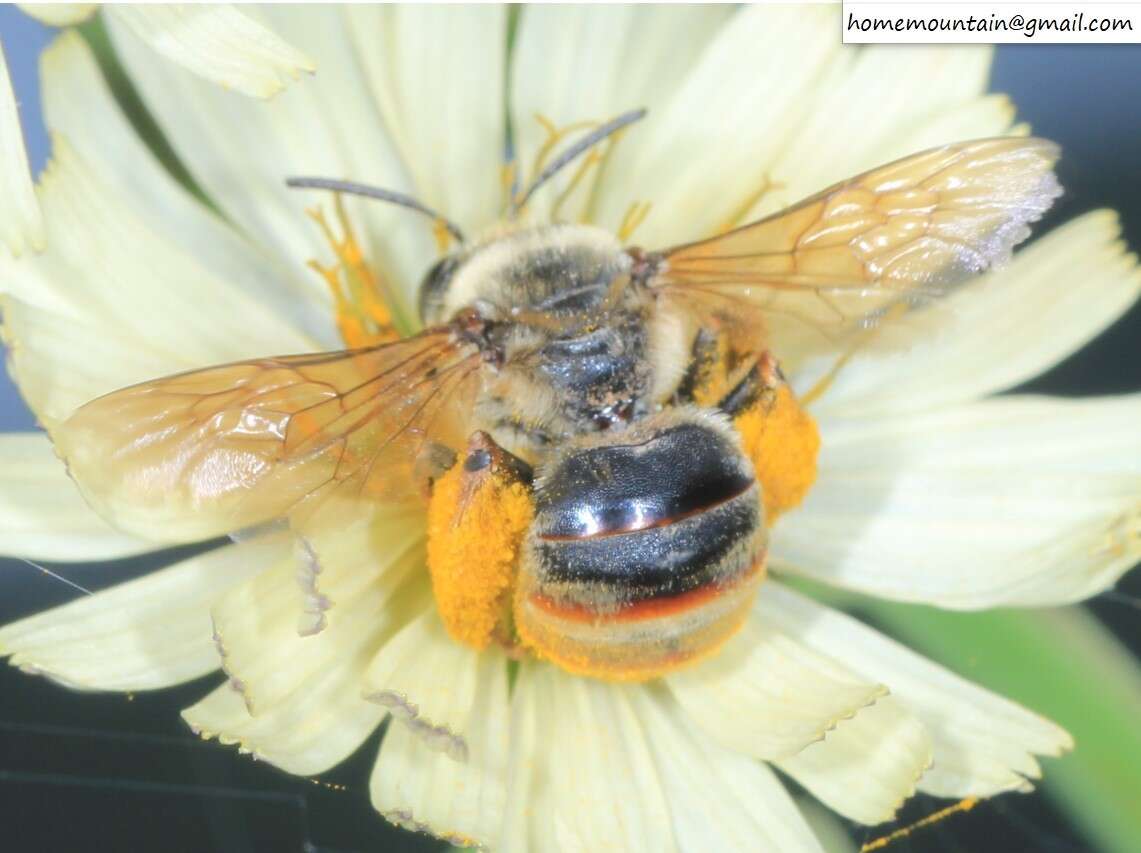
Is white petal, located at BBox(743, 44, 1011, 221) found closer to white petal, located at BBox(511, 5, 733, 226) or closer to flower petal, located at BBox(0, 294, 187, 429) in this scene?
white petal, located at BBox(511, 5, 733, 226)

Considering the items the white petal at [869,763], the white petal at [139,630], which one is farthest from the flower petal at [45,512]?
the white petal at [869,763]

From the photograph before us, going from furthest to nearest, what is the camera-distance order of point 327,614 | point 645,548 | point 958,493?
point 958,493 → point 327,614 → point 645,548

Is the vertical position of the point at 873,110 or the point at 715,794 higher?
the point at 873,110

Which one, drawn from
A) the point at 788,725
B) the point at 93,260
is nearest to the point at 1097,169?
the point at 788,725

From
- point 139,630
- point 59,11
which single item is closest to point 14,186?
point 59,11

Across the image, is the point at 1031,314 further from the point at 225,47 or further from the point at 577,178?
the point at 225,47
